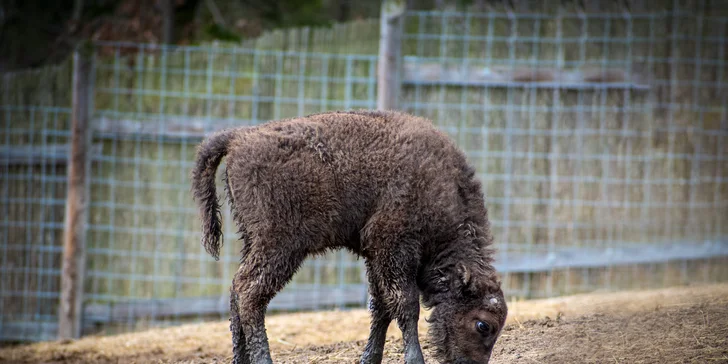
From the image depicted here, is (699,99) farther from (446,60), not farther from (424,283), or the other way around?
(424,283)

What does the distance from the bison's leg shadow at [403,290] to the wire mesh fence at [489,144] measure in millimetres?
3576

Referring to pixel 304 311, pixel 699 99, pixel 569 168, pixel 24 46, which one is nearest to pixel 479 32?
pixel 569 168

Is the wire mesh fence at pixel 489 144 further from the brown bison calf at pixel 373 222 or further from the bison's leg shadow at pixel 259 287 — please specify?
the bison's leg shadow at pixel 259 287

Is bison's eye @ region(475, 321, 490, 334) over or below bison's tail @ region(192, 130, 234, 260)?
below

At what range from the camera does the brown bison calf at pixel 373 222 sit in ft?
14.8

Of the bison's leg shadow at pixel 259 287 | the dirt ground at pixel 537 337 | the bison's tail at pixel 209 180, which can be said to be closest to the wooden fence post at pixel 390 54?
the dirt ground at pixel 537 337

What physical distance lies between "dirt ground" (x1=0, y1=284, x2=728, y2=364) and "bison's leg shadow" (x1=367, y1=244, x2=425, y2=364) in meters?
0.43

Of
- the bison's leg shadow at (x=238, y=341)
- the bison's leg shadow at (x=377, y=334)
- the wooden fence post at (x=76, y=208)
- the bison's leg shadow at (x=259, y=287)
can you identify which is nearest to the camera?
the bison's leg shadow at (x=259, y=287)

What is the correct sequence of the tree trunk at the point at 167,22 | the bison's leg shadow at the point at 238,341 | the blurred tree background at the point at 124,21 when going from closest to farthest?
the bison's leg shadow at the point at 238,341, the tree trunk at the point at 167,22, the blurred tree background at the point at 124,21

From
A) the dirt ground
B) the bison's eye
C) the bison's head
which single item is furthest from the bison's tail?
the bison's eye

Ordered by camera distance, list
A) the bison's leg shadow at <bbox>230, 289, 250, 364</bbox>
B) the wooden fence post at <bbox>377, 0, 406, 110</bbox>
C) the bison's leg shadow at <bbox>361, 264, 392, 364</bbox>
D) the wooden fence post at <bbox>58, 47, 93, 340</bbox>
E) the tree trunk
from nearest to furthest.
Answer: the bison's leg shadow at <bbox>230, 289, 250, 364</bbox>, the bison's leg shadow at <bbox>361, 264, 392, 364</bbox>, the wooden fence post at <bbox>377, 0, 406, 110</bbox>, the wooden fence post at <bbox>58, 47, 93, 340</bbox>, the tree trunk

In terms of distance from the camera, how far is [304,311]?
27.0ft

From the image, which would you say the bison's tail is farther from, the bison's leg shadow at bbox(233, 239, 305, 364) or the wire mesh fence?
the wire mesh fence

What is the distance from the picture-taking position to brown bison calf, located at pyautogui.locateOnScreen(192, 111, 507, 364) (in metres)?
4.51
